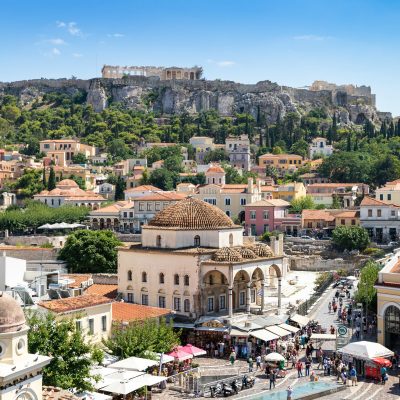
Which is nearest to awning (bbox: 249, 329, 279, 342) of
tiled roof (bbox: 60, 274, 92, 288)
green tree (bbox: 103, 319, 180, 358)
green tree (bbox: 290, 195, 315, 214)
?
green tree (bbox: 103, 319, 180, 358)

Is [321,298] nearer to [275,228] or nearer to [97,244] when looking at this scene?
[97,244]

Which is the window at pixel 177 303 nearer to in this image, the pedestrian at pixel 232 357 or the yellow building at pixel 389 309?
the pedestrian at pixel 232 357

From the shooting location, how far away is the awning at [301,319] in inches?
1512

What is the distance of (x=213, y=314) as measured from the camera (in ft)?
129

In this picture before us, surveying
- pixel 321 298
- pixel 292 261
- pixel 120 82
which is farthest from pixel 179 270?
pixel 120 82

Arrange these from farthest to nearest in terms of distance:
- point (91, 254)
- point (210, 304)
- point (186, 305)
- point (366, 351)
A: point (91, 254) < point (210, 304) < point (186, 305) < point (366, 351)

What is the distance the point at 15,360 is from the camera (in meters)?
15.9

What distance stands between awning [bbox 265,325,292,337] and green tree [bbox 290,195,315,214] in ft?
164

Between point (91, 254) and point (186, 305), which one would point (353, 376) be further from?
point (91, 254)

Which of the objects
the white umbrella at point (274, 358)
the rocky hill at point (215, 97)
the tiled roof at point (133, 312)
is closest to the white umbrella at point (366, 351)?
the white umbrella at point (274, 358)

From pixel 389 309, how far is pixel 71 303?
13.0 metres

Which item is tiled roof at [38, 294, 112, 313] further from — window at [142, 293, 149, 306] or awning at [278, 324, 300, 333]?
awning at [278, 324, 300, 333]

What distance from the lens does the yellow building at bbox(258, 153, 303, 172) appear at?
11488 centimetres

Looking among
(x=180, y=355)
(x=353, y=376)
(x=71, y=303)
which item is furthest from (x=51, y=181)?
(x=353, y=376)
